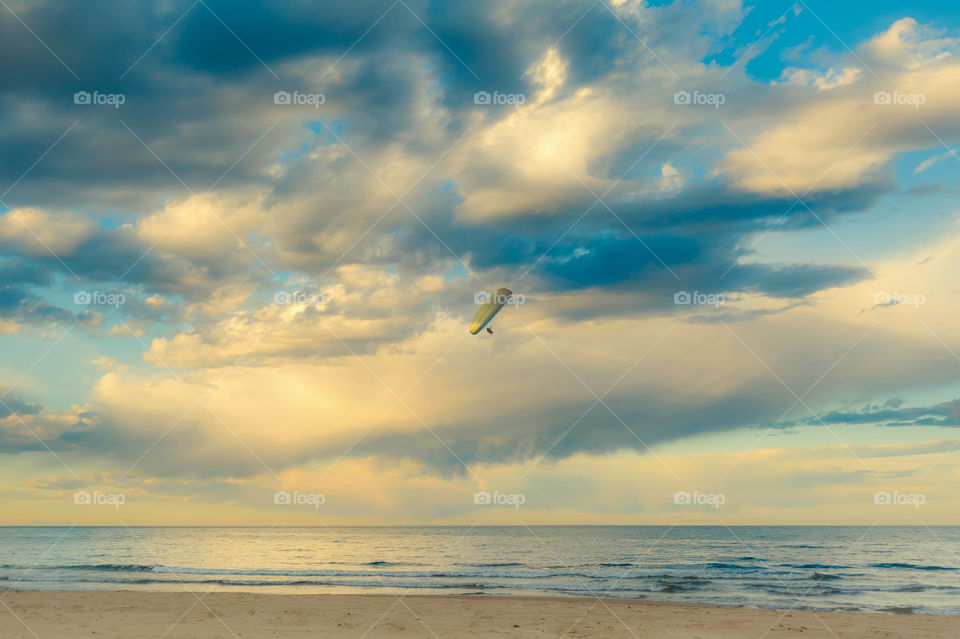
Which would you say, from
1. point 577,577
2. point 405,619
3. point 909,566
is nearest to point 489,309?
point 405,619

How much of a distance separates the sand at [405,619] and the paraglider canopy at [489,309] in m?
10.7

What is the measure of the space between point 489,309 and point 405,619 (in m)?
12.0

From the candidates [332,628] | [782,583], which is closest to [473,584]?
[332,628]

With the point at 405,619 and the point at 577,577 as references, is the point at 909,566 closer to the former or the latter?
the point at 577,577

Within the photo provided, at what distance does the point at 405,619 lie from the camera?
782 inches

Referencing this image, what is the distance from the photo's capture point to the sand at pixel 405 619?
1756cm

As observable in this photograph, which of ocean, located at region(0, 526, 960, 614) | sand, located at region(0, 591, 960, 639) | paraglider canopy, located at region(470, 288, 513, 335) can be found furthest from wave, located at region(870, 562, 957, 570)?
paraglider canopy, located at region(470, 288, 513, 335)

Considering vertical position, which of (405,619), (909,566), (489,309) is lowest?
(405,619)

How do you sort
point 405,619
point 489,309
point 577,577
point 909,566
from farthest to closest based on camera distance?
point 909,566
point 577,577
point 489,309
point 405,619

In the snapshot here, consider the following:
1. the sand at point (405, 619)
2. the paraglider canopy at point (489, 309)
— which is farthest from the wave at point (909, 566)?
the paraglider canopy at point (489, 309)

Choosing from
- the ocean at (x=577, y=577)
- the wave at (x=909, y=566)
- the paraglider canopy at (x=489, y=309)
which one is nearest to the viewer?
the paraglider canopy at (x=489, y=309)

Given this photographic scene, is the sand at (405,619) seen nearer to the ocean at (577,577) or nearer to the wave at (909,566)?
the ocean at (577,577)

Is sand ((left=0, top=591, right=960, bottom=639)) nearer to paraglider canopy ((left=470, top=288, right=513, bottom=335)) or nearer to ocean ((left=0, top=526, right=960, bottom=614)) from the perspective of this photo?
ocean ((left=0, top=526, right=960, bottom=614))

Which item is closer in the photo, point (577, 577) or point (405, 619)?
point (405, 619)
